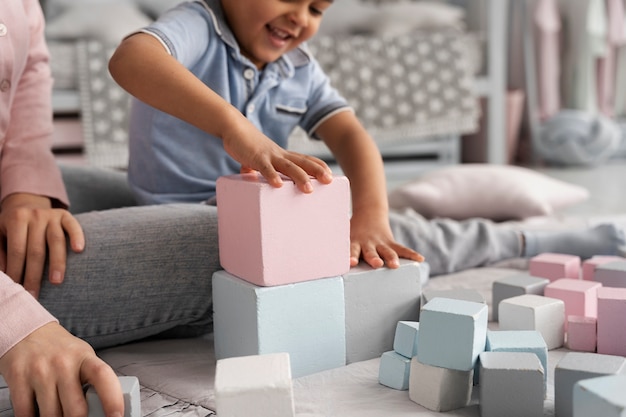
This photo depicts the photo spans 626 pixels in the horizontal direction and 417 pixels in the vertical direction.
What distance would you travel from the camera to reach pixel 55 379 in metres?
0.63

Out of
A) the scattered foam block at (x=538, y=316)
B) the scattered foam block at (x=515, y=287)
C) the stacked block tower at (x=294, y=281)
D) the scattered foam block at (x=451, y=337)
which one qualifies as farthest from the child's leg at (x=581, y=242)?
the scattered foam block at (x=451, y=337)

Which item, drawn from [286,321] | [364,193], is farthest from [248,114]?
[286,321]

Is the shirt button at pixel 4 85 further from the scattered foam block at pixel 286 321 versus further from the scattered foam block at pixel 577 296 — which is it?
the scattered foam block at pixel 577 296

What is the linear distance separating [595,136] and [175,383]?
9.05 ft

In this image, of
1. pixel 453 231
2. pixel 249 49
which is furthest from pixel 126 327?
pixel 453 231

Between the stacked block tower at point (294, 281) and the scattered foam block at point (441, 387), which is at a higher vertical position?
the stacked block tower at point (294, 281)

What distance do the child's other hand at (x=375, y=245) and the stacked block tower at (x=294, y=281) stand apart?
2 centimetres

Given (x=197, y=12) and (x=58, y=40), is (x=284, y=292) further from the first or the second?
(x=58, y=40)

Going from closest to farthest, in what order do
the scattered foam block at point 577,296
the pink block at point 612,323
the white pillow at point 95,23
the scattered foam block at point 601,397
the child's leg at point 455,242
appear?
1. the scattered foam block at point 601,397
2. the pink block at point 612,323
3. the scattered foam block at point 577,296
4. the child's leg at point 455,242
5. the white pillow at point 95,23

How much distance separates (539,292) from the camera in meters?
0.97

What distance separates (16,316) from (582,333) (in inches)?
23.7

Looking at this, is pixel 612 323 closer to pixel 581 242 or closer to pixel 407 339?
pixel 407 339

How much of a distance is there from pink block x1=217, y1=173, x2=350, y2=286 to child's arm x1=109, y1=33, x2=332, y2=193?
16 millimetres

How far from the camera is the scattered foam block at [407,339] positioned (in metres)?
0.73
